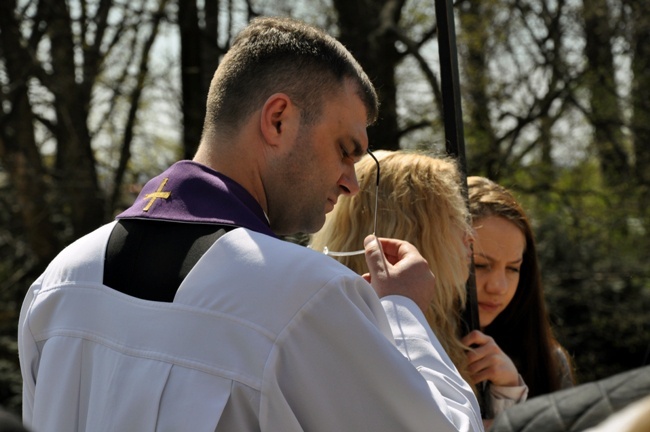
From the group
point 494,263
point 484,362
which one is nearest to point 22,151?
point 494,263

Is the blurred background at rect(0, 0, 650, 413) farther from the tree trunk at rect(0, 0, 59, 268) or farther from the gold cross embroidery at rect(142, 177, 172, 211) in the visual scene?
the gold cross embroidery at rect(142, 177, 172, 211)

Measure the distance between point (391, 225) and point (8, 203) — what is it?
6.01 metres

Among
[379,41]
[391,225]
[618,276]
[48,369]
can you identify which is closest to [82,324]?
[48,369]

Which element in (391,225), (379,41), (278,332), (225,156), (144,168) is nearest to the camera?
(278,332)

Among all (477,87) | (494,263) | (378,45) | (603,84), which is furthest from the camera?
(603,84)

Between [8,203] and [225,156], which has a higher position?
[225,156]

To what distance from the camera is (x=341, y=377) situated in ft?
5.76

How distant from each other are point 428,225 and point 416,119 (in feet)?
18.7

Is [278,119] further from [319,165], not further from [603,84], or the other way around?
[603,84]

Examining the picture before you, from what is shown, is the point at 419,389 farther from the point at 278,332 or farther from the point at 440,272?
the point at 440,272

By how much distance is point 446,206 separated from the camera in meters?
2.79

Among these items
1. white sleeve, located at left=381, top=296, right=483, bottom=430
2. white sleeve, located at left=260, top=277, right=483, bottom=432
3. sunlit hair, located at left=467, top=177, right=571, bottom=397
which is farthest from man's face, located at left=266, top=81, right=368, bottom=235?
sunlit hair, located at left=467, top=177, right=571, bottom=397

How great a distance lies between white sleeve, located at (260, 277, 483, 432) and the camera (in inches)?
68.1

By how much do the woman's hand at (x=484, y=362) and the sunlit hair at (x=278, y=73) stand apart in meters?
0.89
